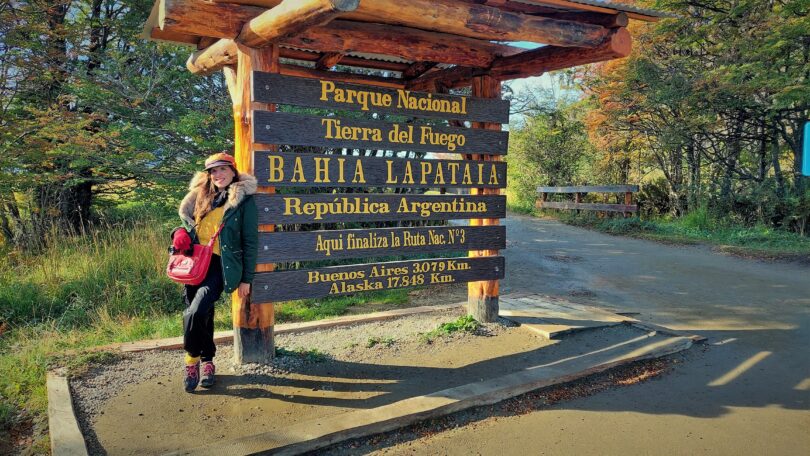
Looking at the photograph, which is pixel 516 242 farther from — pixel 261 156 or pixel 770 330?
pixel 261 156

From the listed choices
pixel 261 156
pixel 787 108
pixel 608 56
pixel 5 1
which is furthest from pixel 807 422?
pixel 787 108

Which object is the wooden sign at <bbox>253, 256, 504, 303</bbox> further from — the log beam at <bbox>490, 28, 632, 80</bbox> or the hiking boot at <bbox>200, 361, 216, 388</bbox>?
the log beam at <bbox>490, 28, 632, 80</bbox>

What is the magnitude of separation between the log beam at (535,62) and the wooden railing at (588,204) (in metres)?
12.4

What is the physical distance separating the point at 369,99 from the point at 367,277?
1.62 metres

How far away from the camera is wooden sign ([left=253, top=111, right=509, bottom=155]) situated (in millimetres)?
4406

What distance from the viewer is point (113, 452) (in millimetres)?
3242

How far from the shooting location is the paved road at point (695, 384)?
137 inches

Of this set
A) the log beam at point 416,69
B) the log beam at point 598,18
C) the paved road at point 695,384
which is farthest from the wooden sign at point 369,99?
the paved road at point 695,384

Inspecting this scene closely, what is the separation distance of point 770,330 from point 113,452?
6.53 metres

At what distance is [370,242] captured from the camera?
16.2ft

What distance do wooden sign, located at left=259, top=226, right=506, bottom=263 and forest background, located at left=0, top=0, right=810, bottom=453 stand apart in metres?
1.97

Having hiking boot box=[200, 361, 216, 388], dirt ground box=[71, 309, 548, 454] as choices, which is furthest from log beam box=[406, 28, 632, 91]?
hiking boot box=[200, 361, 216, 388]

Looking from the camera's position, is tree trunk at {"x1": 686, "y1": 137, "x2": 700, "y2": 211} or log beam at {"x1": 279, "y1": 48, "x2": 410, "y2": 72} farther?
tree trunk at {"x1": 686, "y1": 137, "x2": 700, "y2": 211}

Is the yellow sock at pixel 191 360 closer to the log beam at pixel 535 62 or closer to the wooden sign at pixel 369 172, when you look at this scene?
the wooden sign at pixel 369 172
